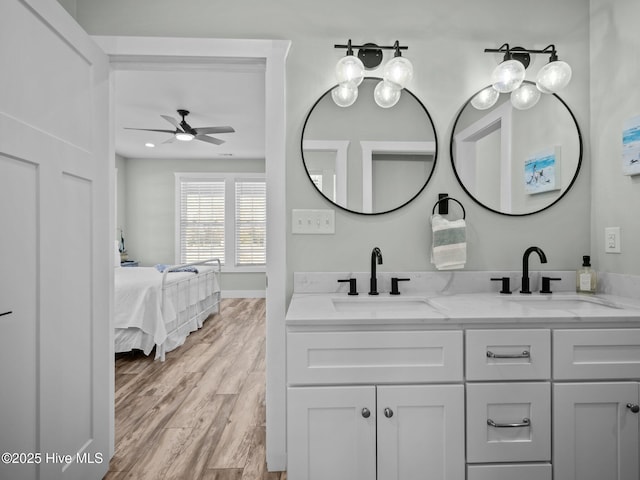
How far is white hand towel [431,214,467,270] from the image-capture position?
5.67 feet

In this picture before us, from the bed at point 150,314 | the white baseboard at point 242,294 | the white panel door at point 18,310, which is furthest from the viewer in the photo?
the white baseboard at point 242,294

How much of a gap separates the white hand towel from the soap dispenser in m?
0.56

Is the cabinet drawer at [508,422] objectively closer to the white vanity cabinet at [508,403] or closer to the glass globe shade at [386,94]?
the white vanity cabinet at [508,403]

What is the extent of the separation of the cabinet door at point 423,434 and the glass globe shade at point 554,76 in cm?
143

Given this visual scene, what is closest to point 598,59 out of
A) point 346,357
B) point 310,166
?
point 310,166

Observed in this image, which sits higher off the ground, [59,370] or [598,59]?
[598,59]

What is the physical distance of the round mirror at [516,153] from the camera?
181cm

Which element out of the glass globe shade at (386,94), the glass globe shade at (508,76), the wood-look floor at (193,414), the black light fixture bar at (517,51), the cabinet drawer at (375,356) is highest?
the black light fixture bar at (517,51)

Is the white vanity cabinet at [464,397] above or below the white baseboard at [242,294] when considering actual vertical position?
above

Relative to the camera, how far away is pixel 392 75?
5.37 feet

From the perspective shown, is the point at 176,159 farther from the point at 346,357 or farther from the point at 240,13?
the point at 346,357

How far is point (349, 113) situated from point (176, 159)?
5.49 meters

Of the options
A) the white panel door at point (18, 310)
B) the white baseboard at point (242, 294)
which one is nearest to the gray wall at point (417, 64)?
the white panel door at point (18, 310)

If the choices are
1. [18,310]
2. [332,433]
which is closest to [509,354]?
[332,433]
